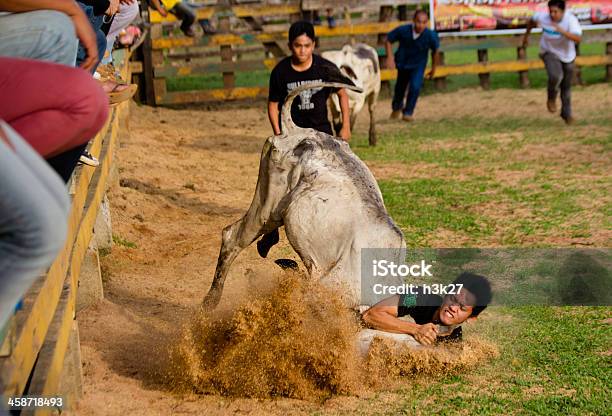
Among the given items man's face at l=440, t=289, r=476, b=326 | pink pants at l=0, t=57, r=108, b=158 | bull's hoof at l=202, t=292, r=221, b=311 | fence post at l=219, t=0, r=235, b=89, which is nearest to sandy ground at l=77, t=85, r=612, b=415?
bull's hoof at l=202, t=292, r=221, b=311

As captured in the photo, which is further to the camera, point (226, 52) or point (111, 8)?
point (226, 52)

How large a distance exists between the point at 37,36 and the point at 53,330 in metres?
1.13

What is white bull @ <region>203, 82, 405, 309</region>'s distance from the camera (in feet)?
15.8

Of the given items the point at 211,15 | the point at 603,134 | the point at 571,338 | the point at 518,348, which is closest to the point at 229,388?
the point at 518,348

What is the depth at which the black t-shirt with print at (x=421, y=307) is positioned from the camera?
4988mm

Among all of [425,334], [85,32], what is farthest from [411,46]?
[85,32]

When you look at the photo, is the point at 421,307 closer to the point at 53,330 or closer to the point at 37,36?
the point at 53,330

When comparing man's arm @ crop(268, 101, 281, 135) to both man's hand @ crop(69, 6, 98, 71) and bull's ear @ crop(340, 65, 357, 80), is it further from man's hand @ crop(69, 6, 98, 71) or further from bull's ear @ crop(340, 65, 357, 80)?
bull's ear @ crop(340, 65, 357, 80)

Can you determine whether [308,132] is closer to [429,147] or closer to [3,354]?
[3,354]

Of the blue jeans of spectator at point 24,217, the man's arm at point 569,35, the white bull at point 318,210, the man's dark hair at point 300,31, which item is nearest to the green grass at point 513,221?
the white bull at point 318,210

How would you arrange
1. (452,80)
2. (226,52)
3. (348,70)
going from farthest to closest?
(452,80) → (226,52) → (348,70)

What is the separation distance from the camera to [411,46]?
15.0m

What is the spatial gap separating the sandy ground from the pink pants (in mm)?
2172

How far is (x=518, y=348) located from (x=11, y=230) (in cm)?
384
